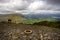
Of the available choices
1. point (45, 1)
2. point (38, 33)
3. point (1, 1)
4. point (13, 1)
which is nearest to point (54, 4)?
point (45, 1)

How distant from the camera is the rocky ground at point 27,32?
2797 mm

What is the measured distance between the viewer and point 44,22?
2.88 metres

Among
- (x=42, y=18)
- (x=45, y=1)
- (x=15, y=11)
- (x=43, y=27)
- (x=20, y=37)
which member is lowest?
(x=20, y=37)

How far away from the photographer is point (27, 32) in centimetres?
282

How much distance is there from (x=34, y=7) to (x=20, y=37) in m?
0.83

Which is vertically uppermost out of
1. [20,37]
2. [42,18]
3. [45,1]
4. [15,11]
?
[45,1]

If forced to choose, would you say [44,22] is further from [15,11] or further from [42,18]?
[15,11]

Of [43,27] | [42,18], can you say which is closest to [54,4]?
[42,18]

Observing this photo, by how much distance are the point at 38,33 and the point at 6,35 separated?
79 cm

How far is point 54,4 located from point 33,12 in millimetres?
566

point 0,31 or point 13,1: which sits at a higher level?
point 13,1

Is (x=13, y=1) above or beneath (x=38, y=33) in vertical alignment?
above

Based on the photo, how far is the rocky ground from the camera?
9.18ft

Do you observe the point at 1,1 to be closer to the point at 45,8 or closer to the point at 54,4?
the point at 45,8
